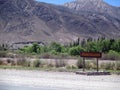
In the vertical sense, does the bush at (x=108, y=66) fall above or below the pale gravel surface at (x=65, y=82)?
above

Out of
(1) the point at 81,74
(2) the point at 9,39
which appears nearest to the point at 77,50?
(1) the point at 81,74

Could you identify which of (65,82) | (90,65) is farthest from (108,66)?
(65,82)

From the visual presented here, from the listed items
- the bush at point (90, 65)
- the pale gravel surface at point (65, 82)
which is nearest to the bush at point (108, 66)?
the bush at point (90, 65)

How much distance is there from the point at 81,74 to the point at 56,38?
169 m

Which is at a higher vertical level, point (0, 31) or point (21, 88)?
point (0, 31)

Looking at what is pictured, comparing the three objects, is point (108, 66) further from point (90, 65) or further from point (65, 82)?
point (65, 82)

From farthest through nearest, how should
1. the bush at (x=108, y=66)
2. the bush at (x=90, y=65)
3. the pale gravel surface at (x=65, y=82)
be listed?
the bush at (x=90, y=65) < the bush at (x=108, y=66) < the pale gravel surface at (x=65, y=82)

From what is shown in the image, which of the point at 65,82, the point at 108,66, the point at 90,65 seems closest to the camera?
the point at 65,82

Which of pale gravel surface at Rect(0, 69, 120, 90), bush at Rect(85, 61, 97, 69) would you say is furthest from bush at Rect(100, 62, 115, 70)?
pale gravel surface at Rect(0, 69, 120, 90)

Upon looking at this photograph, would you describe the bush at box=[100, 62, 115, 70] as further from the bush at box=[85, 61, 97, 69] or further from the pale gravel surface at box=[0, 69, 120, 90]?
the pale gravel surface at box=[0, 69, 120, 90]

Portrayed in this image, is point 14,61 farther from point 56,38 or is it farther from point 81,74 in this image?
point 56,38

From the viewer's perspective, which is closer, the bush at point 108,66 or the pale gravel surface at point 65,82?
the pale gravel surface at point 65,82

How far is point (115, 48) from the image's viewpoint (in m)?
86.4

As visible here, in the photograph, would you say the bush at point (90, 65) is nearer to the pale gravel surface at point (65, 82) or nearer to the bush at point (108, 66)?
the bush at point (108, 66)
